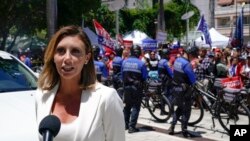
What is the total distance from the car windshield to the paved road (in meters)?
3.12

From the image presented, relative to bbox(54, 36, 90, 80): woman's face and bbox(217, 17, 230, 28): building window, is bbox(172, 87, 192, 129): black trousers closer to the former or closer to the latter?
bbox(54, 36, 90, 80): woman's face

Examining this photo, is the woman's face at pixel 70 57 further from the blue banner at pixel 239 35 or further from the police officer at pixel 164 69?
the blue banner at pixel 239 35

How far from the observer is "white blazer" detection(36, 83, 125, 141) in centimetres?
236

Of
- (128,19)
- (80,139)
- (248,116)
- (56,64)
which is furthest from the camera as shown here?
(128,19)

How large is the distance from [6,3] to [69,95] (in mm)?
22612

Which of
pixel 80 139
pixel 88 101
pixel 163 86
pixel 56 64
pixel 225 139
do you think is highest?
pixel 56 64

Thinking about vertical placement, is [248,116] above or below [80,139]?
below

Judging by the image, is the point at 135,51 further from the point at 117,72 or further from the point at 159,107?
the point at 117,72

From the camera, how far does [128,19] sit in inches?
1644

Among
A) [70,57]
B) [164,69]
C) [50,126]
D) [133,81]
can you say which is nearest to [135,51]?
[133,81]

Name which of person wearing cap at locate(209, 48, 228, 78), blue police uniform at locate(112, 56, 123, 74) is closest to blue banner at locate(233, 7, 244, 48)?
person wearing cap at locate(209, 48, 228, 78)

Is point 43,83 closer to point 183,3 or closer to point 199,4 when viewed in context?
point 183,3

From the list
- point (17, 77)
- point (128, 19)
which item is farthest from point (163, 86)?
point (128, 19)

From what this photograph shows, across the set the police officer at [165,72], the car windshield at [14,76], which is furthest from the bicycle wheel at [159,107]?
the car windshield at [14,76]
